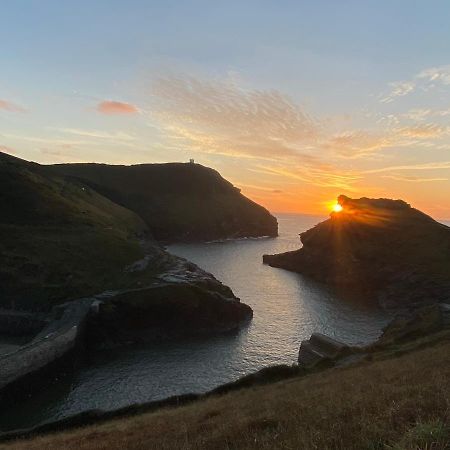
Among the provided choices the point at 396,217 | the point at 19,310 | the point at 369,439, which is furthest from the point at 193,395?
the point at 396,217

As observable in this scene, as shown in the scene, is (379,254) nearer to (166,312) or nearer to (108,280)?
(166,312)

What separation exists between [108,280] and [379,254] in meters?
89.5

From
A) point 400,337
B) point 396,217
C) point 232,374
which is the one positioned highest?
point 396,217

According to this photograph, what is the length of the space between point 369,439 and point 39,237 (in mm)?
105960

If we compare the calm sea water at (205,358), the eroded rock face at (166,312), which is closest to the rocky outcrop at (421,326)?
the calm sea water at (205,358)

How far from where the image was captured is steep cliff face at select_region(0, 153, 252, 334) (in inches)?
3140

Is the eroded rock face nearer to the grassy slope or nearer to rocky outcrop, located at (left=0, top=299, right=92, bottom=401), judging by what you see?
rocky outcrop, located at (left=0, top=299, right=92, bottom=401)

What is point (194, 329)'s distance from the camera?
268 ft

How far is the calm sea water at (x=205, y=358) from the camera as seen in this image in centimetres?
5341

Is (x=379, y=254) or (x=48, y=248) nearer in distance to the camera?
(x=48, y=248)

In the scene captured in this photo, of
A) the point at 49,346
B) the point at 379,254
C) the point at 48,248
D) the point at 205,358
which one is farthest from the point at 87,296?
the point at 379,254

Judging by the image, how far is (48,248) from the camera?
98.4 m

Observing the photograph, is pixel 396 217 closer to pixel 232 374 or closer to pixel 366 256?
pixel 366 256

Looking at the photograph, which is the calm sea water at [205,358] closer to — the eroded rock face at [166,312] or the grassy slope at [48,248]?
the eroded rock face at [166,312]
